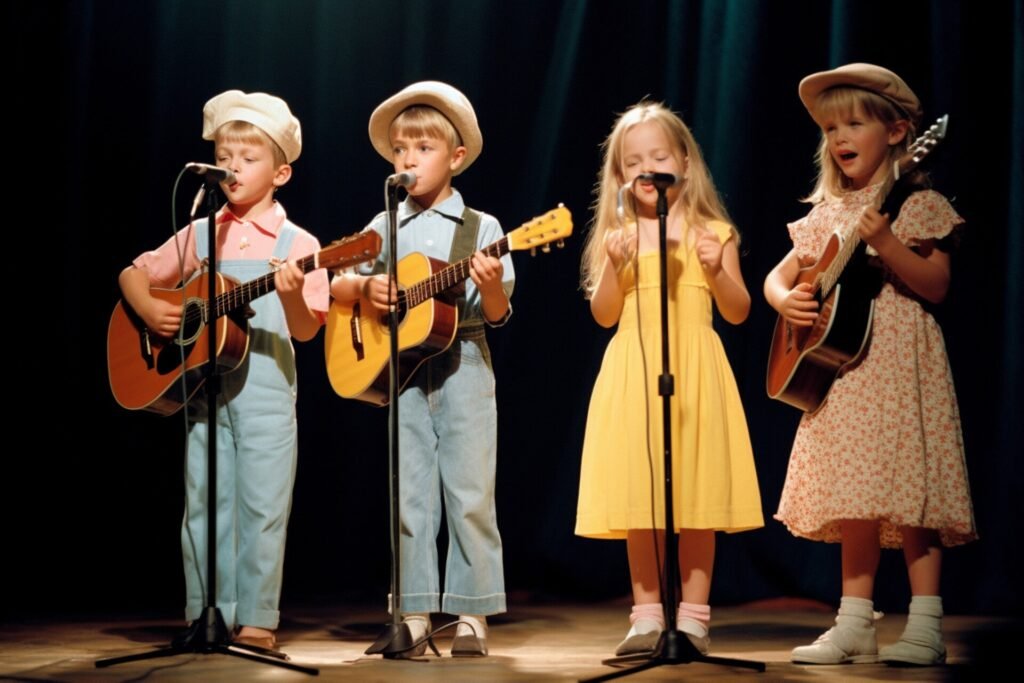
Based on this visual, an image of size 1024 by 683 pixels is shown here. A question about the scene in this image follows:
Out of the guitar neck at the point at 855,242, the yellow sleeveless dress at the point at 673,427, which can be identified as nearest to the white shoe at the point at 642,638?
the yellow sleeveless dress at the point at 673,427

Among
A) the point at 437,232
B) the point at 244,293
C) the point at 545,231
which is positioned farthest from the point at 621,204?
the point at 244,293

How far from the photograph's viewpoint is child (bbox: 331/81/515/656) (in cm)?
343

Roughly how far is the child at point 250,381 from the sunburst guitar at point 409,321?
5.5 inches

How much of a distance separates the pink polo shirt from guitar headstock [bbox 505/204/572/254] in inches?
28.6

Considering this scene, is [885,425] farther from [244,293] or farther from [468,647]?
[244,293]

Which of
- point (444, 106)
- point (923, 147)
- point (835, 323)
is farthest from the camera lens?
point (444, 106)

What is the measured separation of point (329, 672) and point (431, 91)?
5.70 feet

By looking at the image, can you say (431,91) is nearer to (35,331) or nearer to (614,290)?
(614,290)

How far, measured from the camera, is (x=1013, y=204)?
431 cm

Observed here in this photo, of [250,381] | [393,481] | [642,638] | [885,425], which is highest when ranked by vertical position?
[250,381]

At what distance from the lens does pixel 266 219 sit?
383 centimetres

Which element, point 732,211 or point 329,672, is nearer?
point 329,672

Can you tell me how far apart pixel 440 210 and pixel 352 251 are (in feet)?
1.19

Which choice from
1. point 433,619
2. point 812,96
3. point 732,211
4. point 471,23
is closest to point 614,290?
point 812,96
